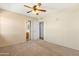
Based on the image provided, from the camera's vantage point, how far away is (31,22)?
5.33 feet

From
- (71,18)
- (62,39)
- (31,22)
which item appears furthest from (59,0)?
(71,18)

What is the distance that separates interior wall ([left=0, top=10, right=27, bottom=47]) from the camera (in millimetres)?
1475

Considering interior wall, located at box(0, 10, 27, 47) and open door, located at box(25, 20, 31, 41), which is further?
open door, located at box(25, 20, 31, 41)

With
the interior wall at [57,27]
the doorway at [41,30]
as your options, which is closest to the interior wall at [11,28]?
the doorway at [41,30]

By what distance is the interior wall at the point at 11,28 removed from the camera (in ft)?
4.84

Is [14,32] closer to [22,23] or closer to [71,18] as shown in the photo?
[22,23]

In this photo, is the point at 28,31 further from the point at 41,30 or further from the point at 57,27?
the point at 57,27

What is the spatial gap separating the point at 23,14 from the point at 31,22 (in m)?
0.18

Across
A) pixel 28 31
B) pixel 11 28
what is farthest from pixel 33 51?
pixel 11 28

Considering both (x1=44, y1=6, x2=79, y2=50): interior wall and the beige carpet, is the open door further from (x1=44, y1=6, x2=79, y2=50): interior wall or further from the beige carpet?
(x1=44, y1=6, x2=79, y2=50): interior wall

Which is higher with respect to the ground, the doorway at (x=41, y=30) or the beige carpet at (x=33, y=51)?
the doorway at (x=41, y=30)

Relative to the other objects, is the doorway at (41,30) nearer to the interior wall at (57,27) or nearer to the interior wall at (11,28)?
the interior wall at (57,27)

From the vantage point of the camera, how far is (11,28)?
1.55 meters

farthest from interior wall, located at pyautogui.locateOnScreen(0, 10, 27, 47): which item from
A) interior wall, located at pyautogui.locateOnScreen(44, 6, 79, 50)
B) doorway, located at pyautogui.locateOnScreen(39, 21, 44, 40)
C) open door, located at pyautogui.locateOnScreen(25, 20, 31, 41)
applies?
interior wall, located at pyautogui.locateOnScreen(44, 6, 79, 50)
